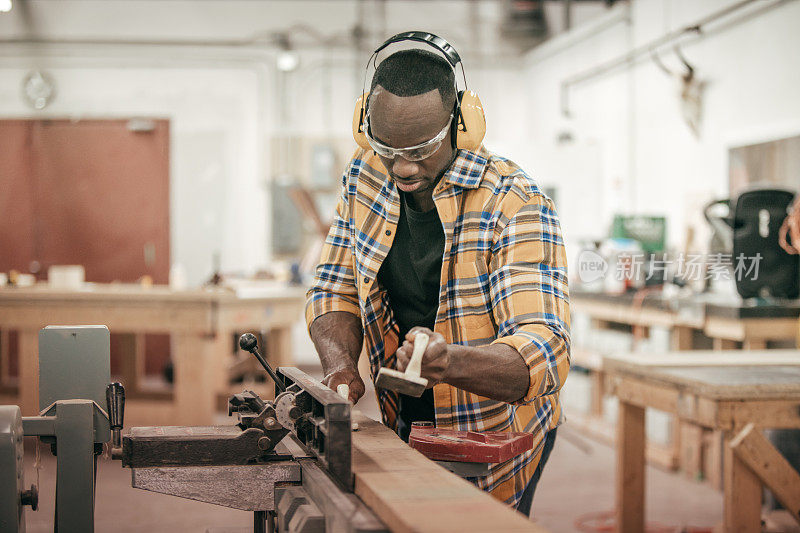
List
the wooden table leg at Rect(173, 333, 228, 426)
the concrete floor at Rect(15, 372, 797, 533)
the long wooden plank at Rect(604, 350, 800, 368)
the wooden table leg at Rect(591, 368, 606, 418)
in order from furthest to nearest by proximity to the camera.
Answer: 1. the wooden table leg at Rect(591, 368, 606, 418)
2. the wooden table leg at Rect(173, 333, 228, 426)
3. the concrete floor at Rect(15, 372, 797, 533)
4. the long wooden plank at Rect(604, 350, 800, 368)

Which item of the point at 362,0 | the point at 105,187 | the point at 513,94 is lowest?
the point at 105,187

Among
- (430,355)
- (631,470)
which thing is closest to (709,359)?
(631,470)

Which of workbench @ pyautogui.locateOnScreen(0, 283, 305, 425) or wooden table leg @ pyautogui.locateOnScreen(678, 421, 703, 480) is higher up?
workbench @ pyautogui.locateOnScreen(0, 283, 305, 425)

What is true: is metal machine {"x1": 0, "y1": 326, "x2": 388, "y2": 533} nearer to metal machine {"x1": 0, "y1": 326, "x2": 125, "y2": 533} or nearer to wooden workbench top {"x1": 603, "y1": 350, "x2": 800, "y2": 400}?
metal machine {"x1": 0, "y1": 326, "x2": 125, "y2": 533}

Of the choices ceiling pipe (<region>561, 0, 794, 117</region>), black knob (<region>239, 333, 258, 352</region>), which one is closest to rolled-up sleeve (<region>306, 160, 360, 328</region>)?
black knob (<region>239, 333, 258, 352</region>)

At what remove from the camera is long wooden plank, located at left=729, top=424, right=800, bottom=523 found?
2510 millimetres

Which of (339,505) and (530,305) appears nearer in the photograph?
(339,505)

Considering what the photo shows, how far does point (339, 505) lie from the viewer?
117 centimetres

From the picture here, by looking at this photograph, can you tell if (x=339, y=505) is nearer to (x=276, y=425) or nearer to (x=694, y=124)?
(x=276, y=425)

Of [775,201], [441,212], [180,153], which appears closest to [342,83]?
[180,153]

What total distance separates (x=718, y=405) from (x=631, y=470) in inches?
25.7

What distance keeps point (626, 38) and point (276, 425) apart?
17.4 feet

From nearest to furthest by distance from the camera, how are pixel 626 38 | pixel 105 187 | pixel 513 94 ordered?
pixel 626 38, pixel 105 187, pixel 513 94

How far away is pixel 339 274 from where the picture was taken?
1.87 meters
